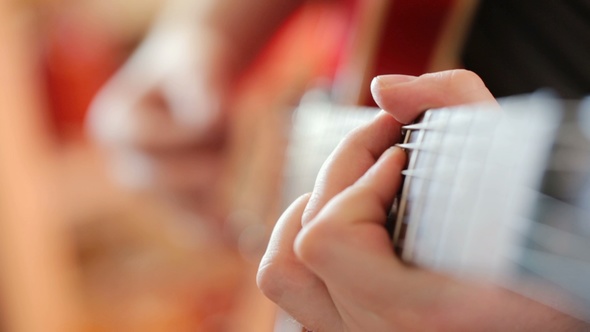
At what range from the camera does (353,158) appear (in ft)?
1.27

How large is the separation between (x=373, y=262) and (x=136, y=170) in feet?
2.65

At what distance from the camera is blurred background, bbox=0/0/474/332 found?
33.6 inches

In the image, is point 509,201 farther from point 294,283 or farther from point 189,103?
point 189,103

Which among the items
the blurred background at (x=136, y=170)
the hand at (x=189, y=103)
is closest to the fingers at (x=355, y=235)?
the blurred background at (x=136, y=170)

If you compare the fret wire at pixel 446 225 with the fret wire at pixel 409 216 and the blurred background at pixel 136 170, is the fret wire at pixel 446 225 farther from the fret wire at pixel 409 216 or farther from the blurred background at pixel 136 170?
the blurred background at pixel 136 170

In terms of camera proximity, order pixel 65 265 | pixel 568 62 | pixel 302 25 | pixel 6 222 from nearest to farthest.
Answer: pixel 568 62 < pixel 302 25 < pixel 6 222 < pixel 65 265

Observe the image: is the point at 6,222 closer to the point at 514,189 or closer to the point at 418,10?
the point at 418,10

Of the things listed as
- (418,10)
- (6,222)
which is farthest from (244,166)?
(6,222)

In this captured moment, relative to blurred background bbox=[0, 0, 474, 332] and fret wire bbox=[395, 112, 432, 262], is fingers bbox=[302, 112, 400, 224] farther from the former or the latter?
blurred background bbox=[0, 0, 474, 332]

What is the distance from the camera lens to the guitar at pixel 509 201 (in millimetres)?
231

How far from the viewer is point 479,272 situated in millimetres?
264

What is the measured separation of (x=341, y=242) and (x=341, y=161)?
0.08m

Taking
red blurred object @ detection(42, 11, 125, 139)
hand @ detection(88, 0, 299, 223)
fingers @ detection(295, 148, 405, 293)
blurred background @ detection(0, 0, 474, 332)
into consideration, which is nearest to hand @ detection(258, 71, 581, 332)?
fingers @ detection(295, 148, 405, 293)

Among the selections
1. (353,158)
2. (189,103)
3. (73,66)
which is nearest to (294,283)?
(353,158)
